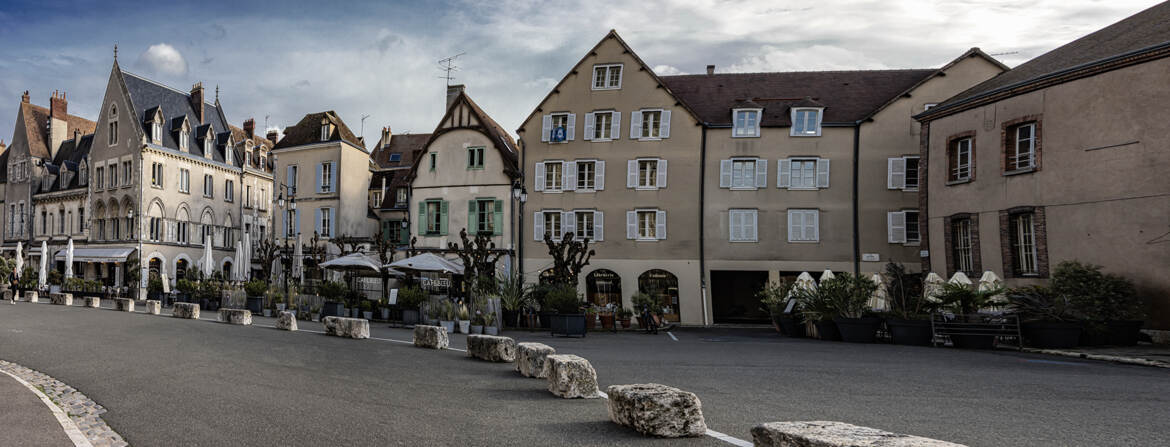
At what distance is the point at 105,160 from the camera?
4531 cm

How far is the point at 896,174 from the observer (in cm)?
2880

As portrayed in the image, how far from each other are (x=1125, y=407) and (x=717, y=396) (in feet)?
15.1

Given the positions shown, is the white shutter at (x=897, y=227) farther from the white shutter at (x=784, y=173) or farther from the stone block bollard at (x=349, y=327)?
the stone block bollard at (x=349, y=327)

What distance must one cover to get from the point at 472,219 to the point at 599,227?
6412 millimetres

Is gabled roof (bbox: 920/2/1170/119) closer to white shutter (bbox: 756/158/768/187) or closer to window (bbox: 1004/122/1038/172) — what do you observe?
window (bbox: 1004/122/1038/172)

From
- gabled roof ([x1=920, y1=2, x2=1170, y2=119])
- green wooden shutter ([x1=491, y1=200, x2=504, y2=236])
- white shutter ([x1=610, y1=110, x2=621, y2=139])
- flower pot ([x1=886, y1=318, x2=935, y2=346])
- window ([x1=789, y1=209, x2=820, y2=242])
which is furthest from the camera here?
Result: green wooden shutter ([x1=491, y1=200, x2=504, y2=236])

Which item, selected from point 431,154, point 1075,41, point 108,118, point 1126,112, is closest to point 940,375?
point 1126,112

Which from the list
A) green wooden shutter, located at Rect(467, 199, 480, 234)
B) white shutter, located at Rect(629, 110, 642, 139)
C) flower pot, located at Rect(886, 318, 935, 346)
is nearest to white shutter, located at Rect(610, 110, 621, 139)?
white shutter, located at Rect(629, 110, 642, 139)

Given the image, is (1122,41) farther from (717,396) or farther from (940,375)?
(717,396)

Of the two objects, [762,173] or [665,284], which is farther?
[665,284]

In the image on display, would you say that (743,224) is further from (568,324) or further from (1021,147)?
(568,324)

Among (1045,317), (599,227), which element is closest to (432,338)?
(1045,317)

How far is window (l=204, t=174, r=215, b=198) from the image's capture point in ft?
155

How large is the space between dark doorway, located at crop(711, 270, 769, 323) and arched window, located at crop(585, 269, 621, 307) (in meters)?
4.98
